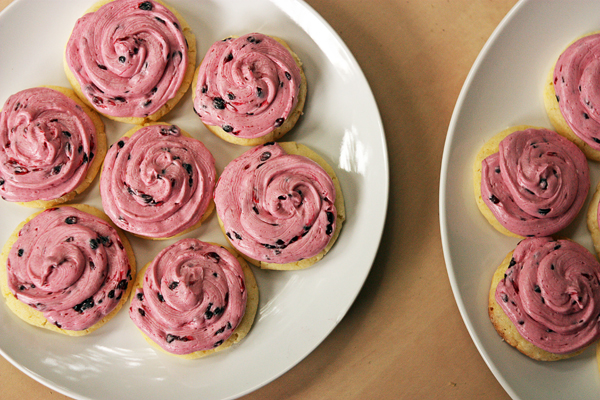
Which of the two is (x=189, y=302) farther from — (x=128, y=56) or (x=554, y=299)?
(x=554, y=299)

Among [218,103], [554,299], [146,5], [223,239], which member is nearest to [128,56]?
[146,5]

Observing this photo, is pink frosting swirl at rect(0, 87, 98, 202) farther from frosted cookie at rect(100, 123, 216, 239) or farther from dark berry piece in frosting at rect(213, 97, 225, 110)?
dark berry piece in frosting at rect(213, 97, 225, 110)

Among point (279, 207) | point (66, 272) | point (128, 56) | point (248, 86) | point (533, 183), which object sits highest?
point (128, 56)

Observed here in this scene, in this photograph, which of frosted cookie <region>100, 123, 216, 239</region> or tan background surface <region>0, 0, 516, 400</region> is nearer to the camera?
frosted cookie <region>100, 123, 216, 239</region>

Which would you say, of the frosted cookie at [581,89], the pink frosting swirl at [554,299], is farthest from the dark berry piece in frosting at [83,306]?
the frosted cookie at [581,89]

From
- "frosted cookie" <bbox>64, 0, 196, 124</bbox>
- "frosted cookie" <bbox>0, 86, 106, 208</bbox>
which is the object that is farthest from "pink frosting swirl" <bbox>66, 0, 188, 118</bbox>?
"frosted cookie" <bbox>0, 86, 106, 208</bbox>

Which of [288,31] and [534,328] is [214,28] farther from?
[534,328]

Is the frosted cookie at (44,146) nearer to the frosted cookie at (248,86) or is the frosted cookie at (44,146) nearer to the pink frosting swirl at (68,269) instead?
the pink frosting swirl at (68,269)
